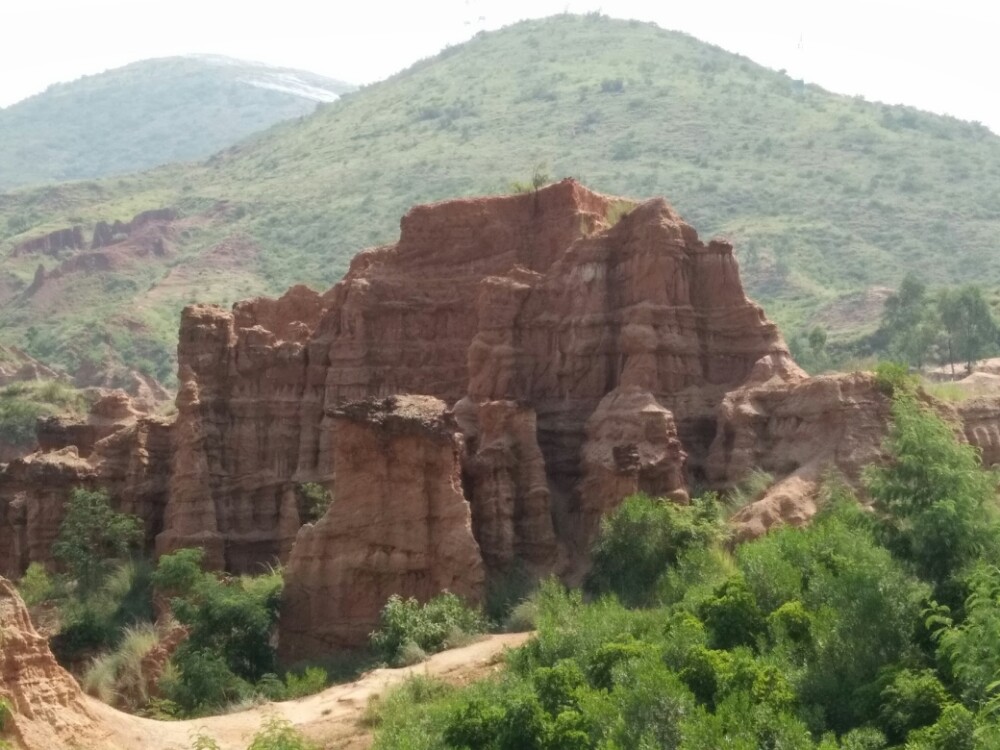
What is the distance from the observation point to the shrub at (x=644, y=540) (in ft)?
112

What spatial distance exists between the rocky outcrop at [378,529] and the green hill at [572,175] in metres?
51.7

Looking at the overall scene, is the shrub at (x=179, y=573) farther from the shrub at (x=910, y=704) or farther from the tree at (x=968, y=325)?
the tree at (x=968, y=325)

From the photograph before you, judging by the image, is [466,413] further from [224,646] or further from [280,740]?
[280,740]

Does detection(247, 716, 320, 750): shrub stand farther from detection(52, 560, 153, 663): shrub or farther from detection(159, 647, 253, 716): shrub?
detection(52, 560, 153, 663): shrub

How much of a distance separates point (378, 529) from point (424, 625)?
3.51 m

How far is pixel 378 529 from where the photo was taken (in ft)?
121

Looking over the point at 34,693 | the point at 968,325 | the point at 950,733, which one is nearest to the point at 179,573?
the point at 34,693

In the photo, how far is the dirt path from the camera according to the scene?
2766 centimetres

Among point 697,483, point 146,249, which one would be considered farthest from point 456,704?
point 146,249

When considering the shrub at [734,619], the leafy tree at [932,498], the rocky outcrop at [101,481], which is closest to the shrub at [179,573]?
the rocky outcrop at [101,481]

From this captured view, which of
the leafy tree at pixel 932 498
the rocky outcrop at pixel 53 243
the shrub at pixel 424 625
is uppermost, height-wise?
the rocky outcrop at pixel 53 243

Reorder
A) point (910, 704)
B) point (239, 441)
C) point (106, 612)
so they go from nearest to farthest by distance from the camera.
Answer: point (910, 704), point (106, 612), point (239, 441)

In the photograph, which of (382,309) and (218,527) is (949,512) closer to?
(382,309)

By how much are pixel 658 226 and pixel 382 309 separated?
8864 mm
